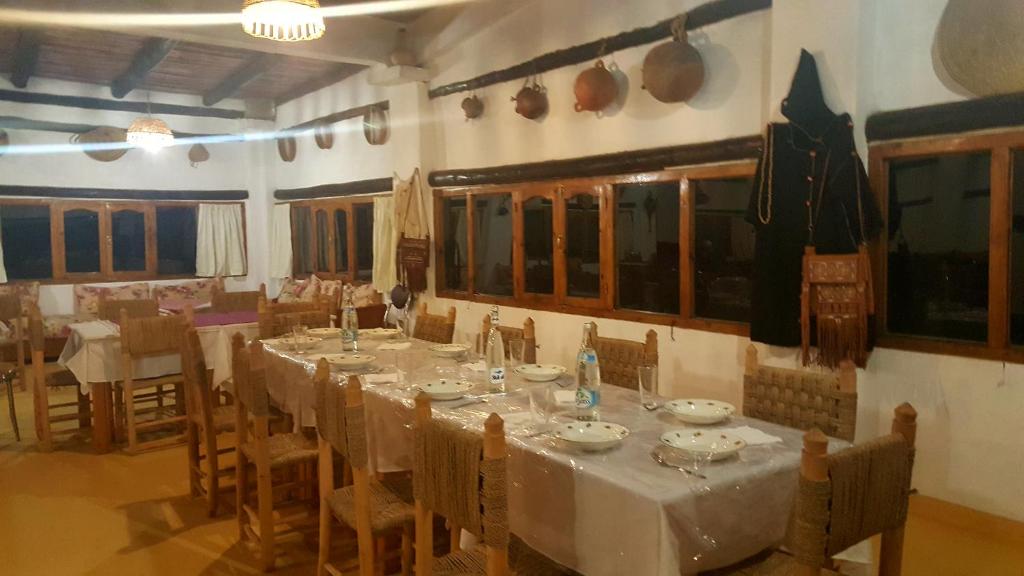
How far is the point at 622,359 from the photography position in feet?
11.4

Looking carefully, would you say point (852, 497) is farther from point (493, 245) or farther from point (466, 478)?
point (493, 245)

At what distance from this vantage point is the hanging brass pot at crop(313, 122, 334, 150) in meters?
8.42

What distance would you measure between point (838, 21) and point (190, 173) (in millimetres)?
8261

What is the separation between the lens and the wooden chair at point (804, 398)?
8.17 feet

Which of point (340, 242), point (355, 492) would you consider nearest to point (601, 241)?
point (355, 492)

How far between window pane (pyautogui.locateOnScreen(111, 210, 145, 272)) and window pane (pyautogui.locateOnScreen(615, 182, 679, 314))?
6.87m

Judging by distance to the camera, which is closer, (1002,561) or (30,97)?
(1002,561)

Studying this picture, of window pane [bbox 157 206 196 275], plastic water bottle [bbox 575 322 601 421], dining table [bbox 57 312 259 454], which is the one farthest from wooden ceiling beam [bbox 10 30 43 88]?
plastic water bottle [bbox 575 322 601 421]

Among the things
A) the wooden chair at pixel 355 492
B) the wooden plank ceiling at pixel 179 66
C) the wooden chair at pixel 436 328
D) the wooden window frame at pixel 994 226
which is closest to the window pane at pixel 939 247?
the wooden window frame at pixel 994 226

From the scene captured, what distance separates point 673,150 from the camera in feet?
14.4

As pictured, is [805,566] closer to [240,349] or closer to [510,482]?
[510,482]

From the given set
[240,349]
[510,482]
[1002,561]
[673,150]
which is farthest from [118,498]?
[1002,561]

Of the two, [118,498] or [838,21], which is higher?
[838,21]

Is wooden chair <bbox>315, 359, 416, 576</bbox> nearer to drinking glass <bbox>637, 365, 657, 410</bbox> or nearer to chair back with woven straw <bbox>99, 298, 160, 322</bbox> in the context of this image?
drinking glass <bbox>637, 365, 657, 410</bbox>
